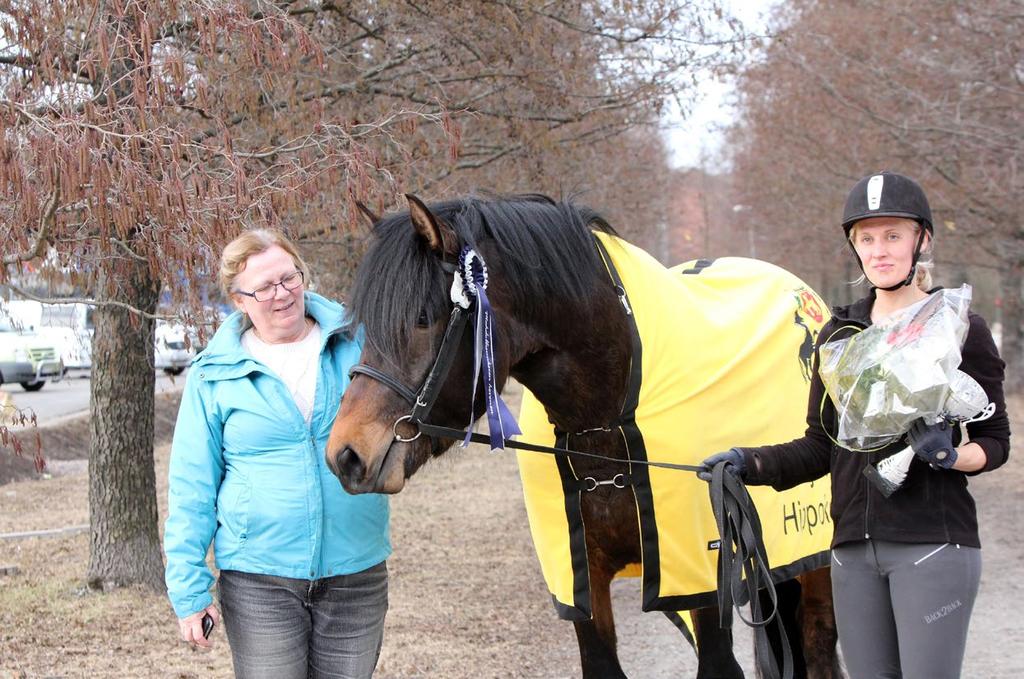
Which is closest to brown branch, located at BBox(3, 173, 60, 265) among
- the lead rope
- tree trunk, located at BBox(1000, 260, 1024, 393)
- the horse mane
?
the horse mane

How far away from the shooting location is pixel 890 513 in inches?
102

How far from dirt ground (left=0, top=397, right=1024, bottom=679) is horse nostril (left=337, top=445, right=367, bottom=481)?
0.82m

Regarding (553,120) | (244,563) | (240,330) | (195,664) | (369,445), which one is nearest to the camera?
(369,445)

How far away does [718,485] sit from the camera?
9.55 feet

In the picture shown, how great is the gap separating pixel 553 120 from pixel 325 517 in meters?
4.33

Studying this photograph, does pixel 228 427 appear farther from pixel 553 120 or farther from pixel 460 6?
pixel 553 120

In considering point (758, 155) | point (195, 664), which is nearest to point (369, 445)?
point (195, 664)

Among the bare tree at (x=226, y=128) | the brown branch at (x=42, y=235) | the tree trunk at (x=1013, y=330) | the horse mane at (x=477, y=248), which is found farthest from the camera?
the tree trunk at (x=1013, y=330)

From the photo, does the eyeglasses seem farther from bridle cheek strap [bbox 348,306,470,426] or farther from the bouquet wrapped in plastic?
the bouquet wrapped in plastic

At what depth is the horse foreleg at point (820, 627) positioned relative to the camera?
420 cm

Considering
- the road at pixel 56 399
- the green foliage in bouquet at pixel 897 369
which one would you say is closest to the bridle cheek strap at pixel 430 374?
the green foliage in bouquet at pixel 897 369

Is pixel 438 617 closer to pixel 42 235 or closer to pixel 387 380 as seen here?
pixel 42 235

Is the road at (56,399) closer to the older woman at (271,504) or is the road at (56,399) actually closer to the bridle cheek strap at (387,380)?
the older woman at (271,504)

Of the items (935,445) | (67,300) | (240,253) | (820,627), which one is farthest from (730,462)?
(67,300)
